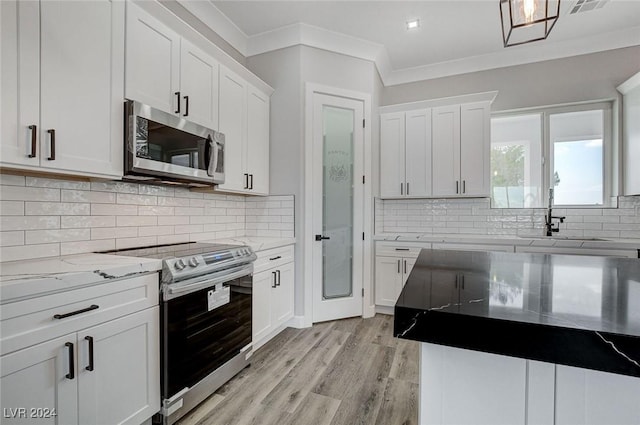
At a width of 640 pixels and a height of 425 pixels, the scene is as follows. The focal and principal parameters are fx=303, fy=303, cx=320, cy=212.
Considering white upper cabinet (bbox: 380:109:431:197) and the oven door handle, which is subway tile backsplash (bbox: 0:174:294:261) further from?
white upper cabinet (bbox: 380:109:431:197)

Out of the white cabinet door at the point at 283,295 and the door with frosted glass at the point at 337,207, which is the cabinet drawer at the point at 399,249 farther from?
the white cabinet door at the point at 283,295

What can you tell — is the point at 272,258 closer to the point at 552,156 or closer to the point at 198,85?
the point at 198,85

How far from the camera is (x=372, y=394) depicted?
198 centimetres

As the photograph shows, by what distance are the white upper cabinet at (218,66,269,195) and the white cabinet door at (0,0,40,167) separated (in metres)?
1.26

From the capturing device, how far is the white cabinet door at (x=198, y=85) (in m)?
2.18

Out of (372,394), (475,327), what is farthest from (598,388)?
(372,394)

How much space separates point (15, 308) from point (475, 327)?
147 cm

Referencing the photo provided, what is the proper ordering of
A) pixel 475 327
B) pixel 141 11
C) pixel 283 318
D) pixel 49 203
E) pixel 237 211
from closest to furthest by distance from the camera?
1. pixel 475 327
2. pixel 49 203
3. pixel 141 11
4. pixel 283 318
5. pixel 237 211

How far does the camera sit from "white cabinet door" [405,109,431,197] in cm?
359

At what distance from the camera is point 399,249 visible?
346cm

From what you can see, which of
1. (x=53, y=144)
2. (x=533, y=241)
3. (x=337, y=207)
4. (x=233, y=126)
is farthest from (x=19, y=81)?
(x=533, y=241)

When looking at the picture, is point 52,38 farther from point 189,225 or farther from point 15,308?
point 189,225

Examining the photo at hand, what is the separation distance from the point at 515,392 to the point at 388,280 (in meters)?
2.76

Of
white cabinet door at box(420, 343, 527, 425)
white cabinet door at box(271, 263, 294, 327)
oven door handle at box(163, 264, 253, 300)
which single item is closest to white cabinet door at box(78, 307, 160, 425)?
oven door handle at box(163, 264, 253, 300)
